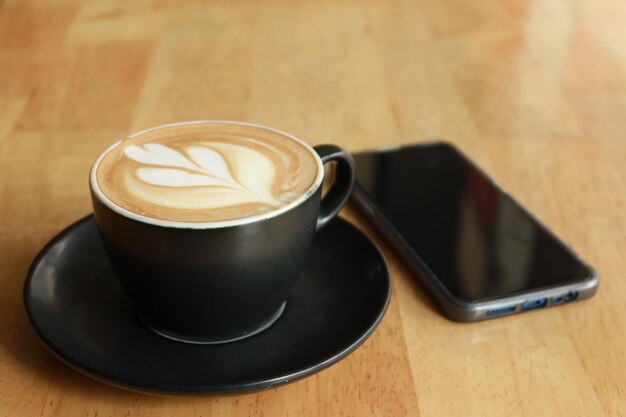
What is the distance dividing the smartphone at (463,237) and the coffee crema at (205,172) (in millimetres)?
140

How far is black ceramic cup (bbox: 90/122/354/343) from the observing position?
432 millimetres

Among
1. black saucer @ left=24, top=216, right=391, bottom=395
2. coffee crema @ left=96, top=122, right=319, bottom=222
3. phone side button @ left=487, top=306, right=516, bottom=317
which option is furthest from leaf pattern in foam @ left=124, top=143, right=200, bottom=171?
phone side button @ left=487, top=306, right=516, bottom=317

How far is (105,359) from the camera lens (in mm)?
458

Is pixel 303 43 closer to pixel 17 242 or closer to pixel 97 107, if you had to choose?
pixel 97 107

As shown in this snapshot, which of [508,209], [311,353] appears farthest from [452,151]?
[311,353]

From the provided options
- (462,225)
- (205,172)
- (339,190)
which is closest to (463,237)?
(462,225)

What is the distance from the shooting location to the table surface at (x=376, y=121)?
47 cm

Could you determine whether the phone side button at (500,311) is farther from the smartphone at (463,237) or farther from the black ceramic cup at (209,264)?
the black ceramic cup at (209,264)

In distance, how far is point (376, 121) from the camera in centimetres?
86

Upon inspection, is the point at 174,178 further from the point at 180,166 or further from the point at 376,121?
the point at 376,121

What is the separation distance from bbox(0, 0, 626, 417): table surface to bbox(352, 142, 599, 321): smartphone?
0.02 m

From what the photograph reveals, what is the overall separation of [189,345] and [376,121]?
1.47 ft

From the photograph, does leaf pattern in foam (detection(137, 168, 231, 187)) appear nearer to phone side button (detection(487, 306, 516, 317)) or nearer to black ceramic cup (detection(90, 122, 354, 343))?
black ceramic cup (detection(90, 122, 354, 343))

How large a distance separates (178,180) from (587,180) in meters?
0.44
